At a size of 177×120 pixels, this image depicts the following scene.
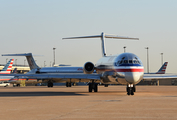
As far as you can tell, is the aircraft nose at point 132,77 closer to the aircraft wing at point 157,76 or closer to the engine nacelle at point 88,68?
the aircraft wing at point 157,76

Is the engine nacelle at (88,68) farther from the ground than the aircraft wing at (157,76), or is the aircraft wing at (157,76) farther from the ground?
the engine nacelle at (88,68)

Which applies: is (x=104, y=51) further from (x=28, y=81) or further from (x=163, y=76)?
(x=28, y=81)

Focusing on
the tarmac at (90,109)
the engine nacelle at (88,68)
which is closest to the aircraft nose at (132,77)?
the tarmac at (90,109)

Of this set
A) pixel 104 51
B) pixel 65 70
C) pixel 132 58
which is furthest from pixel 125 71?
pixel 65 70

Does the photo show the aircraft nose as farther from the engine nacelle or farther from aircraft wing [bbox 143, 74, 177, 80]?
the engine nacelle

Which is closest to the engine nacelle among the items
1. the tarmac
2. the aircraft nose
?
the aircraft nose

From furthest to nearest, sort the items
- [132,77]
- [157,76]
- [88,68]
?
[88,68]
[157,76]
[132,77]

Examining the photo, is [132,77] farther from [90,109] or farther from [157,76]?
[90,109]

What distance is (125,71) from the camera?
22922 millimetres

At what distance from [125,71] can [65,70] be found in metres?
38.2

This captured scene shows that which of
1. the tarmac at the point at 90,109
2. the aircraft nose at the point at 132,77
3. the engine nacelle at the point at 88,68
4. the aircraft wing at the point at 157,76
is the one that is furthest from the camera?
the engine nacelle at the point at 88,68

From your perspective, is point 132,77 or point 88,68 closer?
point 132,77

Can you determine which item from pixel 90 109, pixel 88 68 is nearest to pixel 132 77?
pixel 88 68

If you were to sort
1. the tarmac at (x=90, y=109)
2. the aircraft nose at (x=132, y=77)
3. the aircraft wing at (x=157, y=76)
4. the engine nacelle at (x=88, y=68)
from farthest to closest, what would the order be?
the engine nacelle at (x=88, y=68), the aircraft wing at (x=157, y=76), the aircraft nose at (x=132, y=77), the tarmac at (x=90, y=109)
